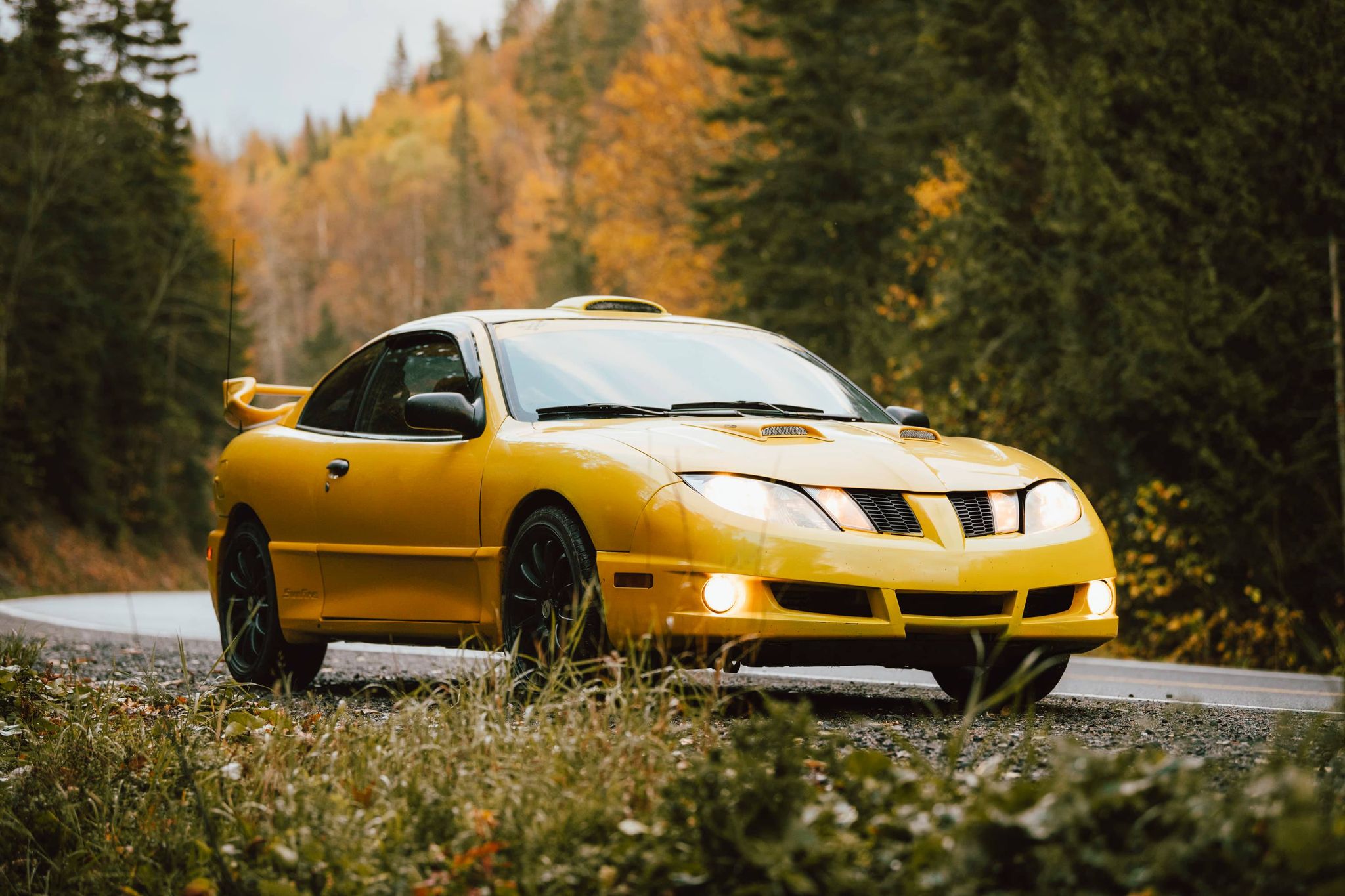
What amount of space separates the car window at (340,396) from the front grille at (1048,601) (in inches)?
134

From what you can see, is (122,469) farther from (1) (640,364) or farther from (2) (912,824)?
(2) (912,824)

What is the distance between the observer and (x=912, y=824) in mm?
3174

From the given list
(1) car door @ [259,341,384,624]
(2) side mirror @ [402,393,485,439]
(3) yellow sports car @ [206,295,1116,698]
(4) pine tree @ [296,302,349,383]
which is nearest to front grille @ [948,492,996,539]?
(3) yellow sports car @ [206,295,1116,698]

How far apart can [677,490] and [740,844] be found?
7.97 ft

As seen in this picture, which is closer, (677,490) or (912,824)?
(912,824)

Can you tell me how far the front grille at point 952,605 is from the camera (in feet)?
18.3

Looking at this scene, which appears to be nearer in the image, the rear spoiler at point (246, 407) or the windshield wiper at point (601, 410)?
the windshield wiper at point (601, 410)

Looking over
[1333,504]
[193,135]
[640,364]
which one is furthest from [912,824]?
[193,135]

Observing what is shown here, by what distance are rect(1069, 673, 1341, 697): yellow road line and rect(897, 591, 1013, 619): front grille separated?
127 inches

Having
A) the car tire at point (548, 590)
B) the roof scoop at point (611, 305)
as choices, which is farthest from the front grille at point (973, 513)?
the roof scoop at point (611, 305)

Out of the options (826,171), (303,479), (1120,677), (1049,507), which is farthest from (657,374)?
(826,171)

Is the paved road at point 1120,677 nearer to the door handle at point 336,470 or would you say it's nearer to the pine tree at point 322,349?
the door handle at point 336,470

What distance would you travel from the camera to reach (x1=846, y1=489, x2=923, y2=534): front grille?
560 cm

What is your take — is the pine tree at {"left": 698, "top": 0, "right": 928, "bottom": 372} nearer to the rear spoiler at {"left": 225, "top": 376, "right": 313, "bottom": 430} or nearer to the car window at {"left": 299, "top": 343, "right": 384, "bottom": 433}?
the rear spoiler at {"left": 225, "top": 376, "right": 313, "bottom": 430}
